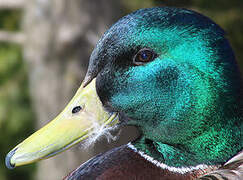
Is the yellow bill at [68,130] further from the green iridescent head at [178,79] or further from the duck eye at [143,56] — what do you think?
the duck eye at [143,56]

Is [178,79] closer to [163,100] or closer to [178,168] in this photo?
[163,100]

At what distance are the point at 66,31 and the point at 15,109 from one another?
1767 mm

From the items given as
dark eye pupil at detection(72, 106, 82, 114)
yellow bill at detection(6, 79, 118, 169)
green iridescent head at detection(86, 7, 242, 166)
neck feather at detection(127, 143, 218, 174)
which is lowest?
neck feather at detection(127, 143, 218, 174)

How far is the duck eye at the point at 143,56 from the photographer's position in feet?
4.50

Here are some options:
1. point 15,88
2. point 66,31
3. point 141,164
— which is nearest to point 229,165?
point 141,164

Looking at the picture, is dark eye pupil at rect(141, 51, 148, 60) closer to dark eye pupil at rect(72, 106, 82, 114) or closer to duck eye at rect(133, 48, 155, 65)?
duck eye at rect(133, 48, 155, 65)

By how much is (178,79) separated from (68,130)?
39 cm

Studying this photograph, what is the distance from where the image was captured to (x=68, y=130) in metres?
1.40

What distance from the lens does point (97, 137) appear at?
1.42 meters

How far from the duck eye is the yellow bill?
0.59 feet

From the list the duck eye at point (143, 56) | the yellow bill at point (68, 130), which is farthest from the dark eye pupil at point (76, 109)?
the duck eye at point (143, 56)

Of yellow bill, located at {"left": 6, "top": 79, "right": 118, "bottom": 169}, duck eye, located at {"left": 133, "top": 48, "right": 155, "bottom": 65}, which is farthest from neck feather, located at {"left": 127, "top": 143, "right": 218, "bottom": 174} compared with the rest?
duck eye, located at {"left": 133, "top": 48, "right": 155, "bottom": 65}

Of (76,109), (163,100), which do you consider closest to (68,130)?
(76,109)

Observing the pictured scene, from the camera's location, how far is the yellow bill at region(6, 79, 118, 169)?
4.50ft
